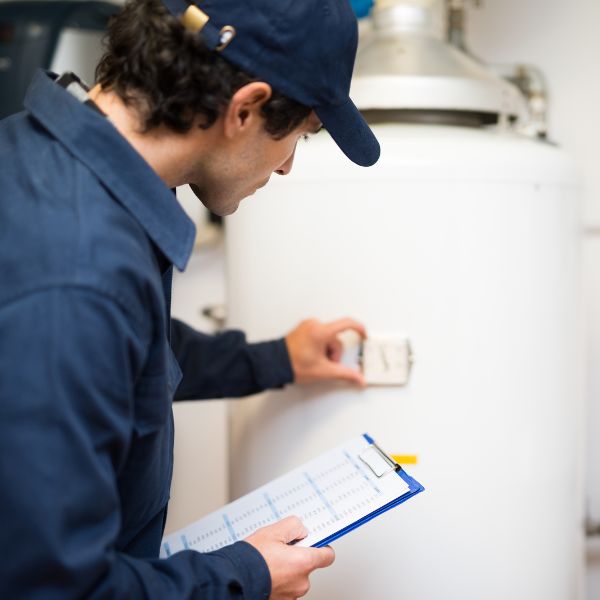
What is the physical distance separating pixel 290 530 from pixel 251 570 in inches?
3.1

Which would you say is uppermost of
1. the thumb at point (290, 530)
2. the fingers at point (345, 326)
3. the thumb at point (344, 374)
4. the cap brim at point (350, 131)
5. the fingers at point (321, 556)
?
the cap brim at point (350, 131)

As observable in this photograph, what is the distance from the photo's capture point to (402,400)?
1.03 m

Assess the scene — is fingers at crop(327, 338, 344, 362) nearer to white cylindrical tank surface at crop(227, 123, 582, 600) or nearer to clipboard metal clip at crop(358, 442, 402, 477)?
white cylindrical tank surface at crop(227, 123, 582, 600)

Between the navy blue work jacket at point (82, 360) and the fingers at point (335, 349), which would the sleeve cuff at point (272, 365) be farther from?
the navy blue work jacket at point (82, 360)

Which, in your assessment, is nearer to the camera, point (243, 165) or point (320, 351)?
point (243, 165)

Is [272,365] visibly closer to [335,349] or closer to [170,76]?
[335,349]

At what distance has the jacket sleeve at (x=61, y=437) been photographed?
1.67 feet

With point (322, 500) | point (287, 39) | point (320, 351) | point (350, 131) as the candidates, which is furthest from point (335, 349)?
point (287, 39)

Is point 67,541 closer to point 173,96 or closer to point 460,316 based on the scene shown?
point 173,96

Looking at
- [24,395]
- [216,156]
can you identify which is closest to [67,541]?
[24,395]

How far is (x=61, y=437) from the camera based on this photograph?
51cm

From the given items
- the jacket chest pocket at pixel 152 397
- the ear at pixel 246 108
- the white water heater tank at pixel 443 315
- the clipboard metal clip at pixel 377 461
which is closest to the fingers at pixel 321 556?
the clipboard metal clip at pixel 377 461

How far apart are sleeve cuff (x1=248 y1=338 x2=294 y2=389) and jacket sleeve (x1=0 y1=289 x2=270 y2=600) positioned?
0.50 metres

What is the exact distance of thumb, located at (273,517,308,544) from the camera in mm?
723
